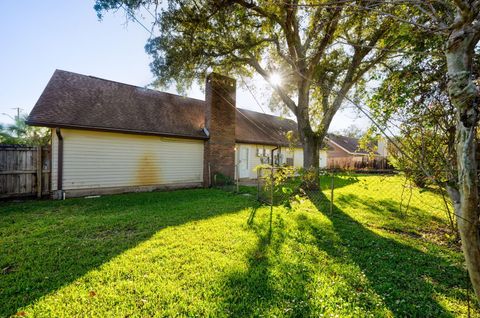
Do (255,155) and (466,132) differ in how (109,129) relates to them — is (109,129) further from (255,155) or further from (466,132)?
(466,132)

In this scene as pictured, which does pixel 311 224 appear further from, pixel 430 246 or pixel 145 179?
pixel 145 179

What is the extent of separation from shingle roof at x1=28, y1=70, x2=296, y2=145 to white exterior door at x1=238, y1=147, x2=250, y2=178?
80 centimetres

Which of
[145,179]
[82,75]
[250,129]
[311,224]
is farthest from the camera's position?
[250,129]

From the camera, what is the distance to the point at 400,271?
3336 mm

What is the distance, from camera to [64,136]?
8367 mm

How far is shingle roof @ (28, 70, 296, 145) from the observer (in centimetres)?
860

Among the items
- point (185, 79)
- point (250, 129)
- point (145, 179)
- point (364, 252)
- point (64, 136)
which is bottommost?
point (364, 252)

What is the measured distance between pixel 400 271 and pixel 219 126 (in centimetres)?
1048

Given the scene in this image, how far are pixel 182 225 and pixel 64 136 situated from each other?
6845mm

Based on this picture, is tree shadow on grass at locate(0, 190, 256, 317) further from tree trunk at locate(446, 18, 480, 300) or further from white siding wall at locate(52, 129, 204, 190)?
tree trunk at locate(446, 18, 480, 300)

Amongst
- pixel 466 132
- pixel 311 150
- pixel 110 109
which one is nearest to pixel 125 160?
pixel 110 109

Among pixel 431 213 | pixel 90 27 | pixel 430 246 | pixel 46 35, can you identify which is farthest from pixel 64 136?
pixel 431 213

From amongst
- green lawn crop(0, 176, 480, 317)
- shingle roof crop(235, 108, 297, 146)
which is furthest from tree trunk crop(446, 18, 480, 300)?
shingle roof crop(235, 108, 297, 146)

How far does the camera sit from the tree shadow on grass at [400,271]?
259cm
